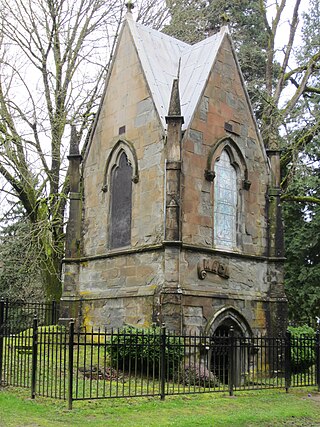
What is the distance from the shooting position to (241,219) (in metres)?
19.1

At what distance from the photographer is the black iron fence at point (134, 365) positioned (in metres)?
12.0

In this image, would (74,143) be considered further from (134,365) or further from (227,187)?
(134,365)

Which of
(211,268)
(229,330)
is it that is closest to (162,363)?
(229,330)


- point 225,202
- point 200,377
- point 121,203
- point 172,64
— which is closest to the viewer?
point 200,377

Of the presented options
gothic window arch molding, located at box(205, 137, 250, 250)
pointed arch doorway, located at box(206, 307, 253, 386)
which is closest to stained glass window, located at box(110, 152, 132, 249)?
gothic window arch molding, located at box(205, 137, 250, 250)

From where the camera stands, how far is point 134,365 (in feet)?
48.5

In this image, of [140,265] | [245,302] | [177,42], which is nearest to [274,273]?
[245,302]

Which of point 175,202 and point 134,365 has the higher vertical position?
point 175,202

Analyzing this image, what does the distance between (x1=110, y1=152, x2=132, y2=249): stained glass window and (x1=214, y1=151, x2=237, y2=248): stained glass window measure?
2.64 metres

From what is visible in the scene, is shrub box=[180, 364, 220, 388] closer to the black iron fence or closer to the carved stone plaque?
the black iron fence

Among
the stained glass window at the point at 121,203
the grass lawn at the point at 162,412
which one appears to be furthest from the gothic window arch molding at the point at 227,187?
the grass lawn at the point at 162,412

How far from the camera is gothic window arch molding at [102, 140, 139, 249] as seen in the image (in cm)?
1869

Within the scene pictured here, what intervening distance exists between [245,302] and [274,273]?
66.0 inches

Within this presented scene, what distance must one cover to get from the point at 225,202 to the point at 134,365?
6.21 metres
